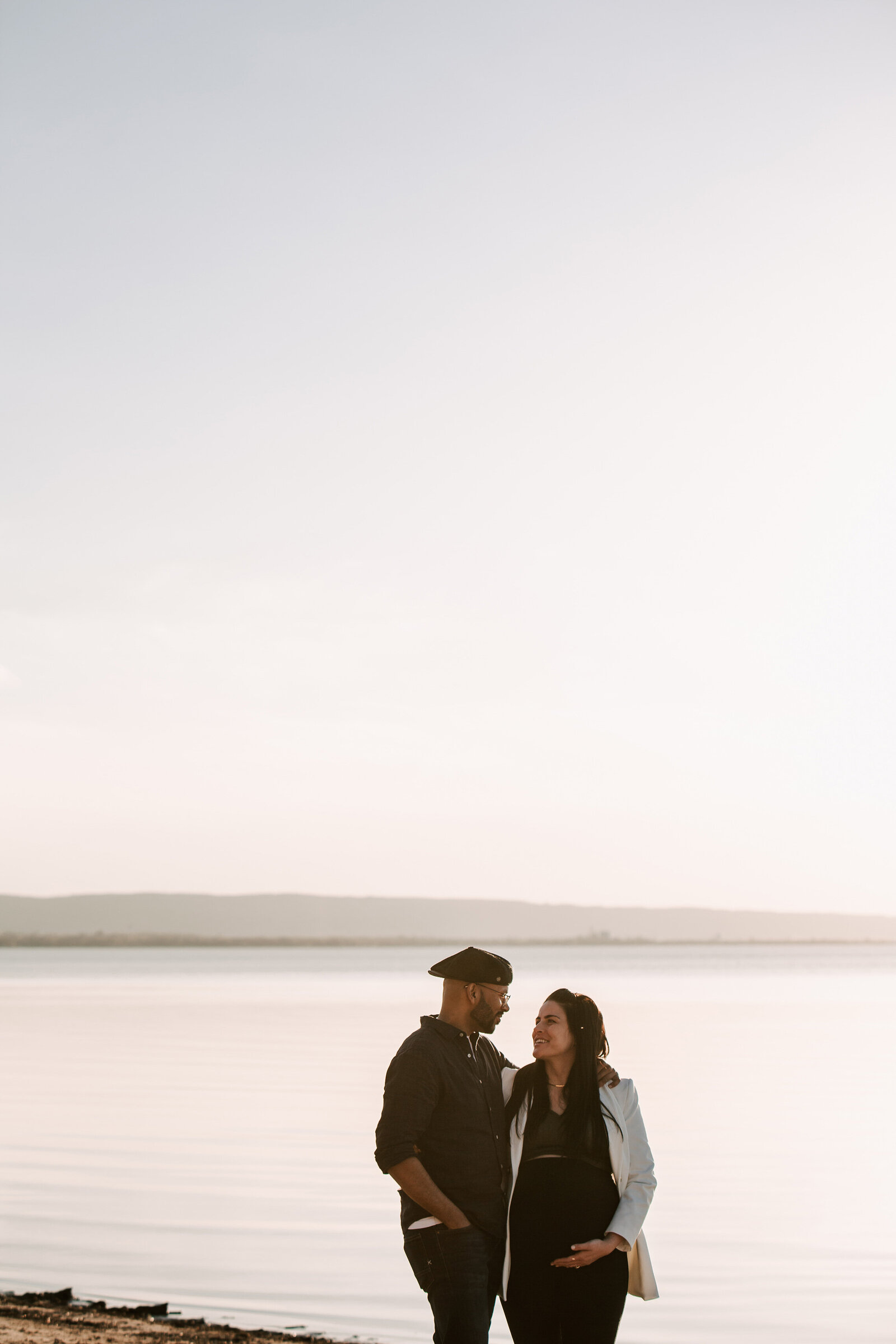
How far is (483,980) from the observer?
181 inches

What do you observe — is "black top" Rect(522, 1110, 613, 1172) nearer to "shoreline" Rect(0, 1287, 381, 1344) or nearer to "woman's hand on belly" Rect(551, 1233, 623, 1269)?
"woman's hand on belly" Rect(551, 1233, 623, 1269)

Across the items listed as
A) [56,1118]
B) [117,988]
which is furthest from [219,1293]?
[117,988]

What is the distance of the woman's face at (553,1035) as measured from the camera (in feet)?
15.0

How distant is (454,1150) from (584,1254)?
0.54 m

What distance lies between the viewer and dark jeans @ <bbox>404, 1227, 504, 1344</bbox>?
4422 mm

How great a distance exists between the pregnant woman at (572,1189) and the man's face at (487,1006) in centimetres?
16

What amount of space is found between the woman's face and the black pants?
368 mm

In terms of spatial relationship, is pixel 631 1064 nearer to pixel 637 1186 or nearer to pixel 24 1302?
pixel 24 1302

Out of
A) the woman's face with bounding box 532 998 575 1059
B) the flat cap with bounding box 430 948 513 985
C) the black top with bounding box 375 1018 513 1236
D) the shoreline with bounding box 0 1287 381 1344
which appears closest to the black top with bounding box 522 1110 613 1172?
the black top with bounding box 375 1018 513 1236

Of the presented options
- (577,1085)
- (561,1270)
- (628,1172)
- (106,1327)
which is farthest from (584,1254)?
(106,1327)

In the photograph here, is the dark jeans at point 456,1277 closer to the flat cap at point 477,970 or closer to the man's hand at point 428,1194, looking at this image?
the man's hand at point 428,1194

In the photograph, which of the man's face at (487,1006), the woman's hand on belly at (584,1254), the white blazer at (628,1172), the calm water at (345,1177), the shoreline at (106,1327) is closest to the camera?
the woman's hand on belly at (584,1254)

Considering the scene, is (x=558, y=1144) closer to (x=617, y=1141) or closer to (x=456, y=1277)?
(x=617, y=1141)

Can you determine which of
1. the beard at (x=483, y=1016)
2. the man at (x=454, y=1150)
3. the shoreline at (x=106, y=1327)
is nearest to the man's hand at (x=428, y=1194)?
the man at (x=454, y=1150)
